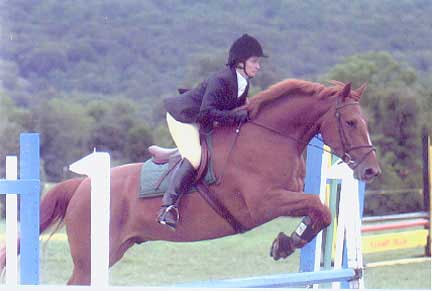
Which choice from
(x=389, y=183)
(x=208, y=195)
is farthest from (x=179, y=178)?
(x=389, y=183)

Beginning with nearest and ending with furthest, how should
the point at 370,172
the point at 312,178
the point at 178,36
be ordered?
the point at 370,172
the point at 312,178
the point at 178,36

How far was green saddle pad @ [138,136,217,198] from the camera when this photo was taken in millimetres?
3746

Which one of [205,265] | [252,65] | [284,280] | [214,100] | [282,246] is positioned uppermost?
[252,65]

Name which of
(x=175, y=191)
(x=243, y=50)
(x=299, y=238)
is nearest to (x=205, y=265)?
(x=175, y=191)

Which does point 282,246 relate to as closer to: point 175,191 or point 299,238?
point 299,238

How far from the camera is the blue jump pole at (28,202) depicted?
288 centimetres

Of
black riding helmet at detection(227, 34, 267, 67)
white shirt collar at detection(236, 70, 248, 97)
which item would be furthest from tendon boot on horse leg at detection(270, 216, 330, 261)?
black riding helmet at detection(227, 34, 267, 67)

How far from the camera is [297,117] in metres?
3.72

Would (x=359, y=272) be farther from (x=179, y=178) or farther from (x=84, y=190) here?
(x=84, y=190)

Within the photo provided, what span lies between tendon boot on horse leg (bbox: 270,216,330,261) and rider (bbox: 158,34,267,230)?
467 millimetres

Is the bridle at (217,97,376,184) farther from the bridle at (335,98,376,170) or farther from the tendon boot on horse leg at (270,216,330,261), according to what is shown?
the tendon boot on horse leg at (270,216,330,261)

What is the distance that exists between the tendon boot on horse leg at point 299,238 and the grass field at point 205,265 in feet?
7.88

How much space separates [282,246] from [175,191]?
53 centimetres

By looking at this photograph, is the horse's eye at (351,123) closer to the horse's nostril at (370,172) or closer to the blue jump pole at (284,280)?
the horse's nostril at (370,172)
